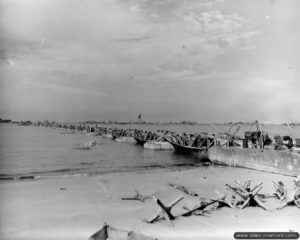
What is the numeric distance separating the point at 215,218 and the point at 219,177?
9.22 metres

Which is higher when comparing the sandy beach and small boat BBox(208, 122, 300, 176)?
small boat BBox(208, 122, 300, 176)

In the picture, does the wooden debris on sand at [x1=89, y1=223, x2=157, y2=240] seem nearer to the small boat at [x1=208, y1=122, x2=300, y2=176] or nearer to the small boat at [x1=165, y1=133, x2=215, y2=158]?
the small boat at [x1=208, y1=122, x2=300, y2=176]

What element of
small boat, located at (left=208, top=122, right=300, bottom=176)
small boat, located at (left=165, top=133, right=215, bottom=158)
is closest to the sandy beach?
small boat, located at (left=208, top=122, right=300, bottom=176)

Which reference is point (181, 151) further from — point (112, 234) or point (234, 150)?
point (112, 234)

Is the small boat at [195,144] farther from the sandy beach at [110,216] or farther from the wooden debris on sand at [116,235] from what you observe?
the wooden debris on sand at [116,235]

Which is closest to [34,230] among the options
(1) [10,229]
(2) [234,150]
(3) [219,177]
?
(1) [10,229]

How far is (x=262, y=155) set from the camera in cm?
1998

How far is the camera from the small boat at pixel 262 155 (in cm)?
1755

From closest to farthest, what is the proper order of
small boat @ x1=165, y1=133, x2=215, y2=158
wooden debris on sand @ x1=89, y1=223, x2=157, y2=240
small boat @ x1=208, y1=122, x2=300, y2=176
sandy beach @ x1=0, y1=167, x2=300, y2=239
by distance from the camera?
wooden debris on sand @ x1=89, y1=223, x2=157, y2=240
sandy beach @ x1=0, y1=167, x2=300, y2=239
small boat @ x1=208, y1=122, x2=300, y2=176
small boat @ x1=165, y1=133, x2=215, y2=158

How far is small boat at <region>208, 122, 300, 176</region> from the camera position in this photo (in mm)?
17552

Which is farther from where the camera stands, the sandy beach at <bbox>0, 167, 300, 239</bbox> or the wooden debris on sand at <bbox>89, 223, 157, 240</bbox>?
the sandy beach at <bbox>0, 167, 300, 239</bbox>

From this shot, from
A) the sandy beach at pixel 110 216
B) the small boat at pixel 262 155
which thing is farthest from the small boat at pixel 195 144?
the sandy beach at pixel 110 216

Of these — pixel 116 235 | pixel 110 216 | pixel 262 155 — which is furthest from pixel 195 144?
pixel 116 235

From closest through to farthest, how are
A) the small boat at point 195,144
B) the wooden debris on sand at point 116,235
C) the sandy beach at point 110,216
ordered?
the wooden debris on sand at point 116,235, the sandy beach at point 110,216, the small boat at point 195,144
